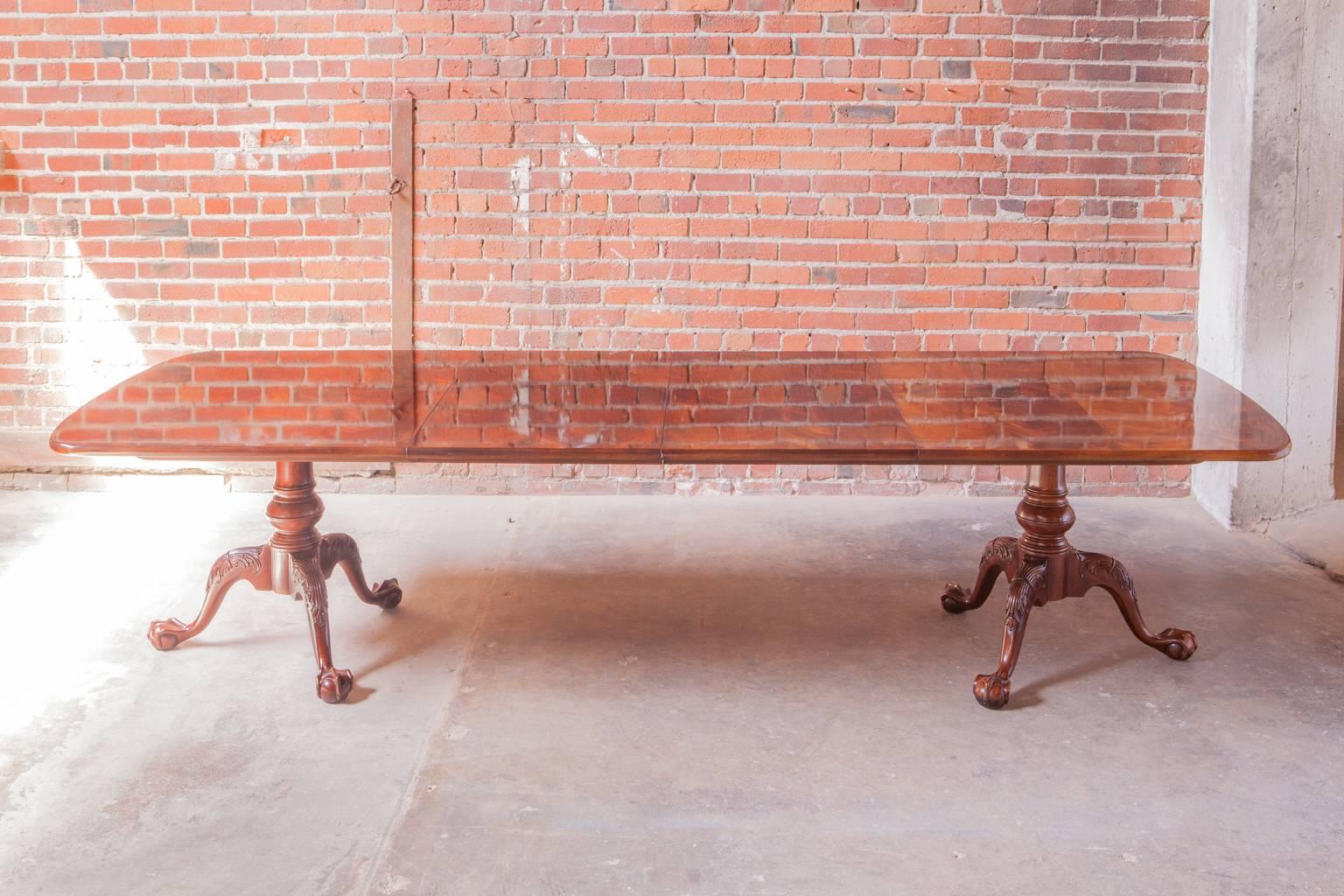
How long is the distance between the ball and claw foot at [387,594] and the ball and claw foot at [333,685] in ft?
1.74

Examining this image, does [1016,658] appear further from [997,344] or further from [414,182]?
[414,182]

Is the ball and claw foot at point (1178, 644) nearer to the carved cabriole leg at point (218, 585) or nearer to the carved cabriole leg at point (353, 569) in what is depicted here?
the carved cabriole leg at point (353, 569)

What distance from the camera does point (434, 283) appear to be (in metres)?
4.45

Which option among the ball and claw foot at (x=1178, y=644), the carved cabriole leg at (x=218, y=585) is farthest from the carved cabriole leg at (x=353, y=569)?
the ball and claw foot at (x=1178, y=644)

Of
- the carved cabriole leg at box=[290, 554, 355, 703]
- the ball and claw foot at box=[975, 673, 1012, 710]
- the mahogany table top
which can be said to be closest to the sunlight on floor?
the carved cabriole leg at box=[290, 554, 355, 703]

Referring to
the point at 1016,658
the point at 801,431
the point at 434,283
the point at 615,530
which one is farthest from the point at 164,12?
the point at 1016,658

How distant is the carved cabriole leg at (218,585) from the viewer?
308cm

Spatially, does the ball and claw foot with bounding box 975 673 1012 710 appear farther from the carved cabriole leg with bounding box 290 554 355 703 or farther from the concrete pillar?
the concrete pillar

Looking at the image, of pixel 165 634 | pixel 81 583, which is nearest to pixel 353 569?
pixel 165 634

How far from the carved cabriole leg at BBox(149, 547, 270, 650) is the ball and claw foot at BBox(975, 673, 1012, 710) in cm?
173

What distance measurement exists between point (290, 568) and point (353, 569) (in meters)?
0.29

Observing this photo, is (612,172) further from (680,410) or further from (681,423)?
(681,423)

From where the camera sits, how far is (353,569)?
331 centimetres

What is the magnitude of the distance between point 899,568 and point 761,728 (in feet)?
3.96
